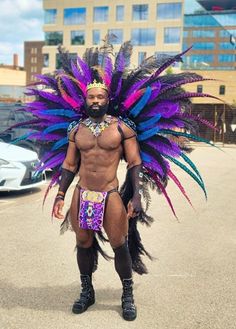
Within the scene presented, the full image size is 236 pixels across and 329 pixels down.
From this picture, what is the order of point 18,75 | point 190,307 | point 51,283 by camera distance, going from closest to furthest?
point 190,307 → point 51,283 → point 18,75

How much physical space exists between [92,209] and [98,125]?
2.27ft

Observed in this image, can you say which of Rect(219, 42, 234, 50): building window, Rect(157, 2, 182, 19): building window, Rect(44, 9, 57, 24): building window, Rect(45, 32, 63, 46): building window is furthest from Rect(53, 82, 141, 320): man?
Rect(219, 42, 234, 50): building window

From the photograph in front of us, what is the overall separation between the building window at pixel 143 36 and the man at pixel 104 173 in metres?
65.1

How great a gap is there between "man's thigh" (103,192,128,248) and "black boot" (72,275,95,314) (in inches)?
20.1

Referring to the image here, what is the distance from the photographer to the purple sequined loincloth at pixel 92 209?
372 cm

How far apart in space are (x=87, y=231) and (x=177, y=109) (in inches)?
51.4

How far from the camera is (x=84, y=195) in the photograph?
3.78 metres

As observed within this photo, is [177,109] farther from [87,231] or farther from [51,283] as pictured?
[51,283]

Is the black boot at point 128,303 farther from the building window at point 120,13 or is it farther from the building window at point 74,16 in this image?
the building window at point 74,16

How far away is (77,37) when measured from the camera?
7162 centimetres

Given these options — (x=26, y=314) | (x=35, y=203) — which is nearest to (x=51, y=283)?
(x=26, y=314)

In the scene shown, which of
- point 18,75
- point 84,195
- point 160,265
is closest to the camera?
point 84,195

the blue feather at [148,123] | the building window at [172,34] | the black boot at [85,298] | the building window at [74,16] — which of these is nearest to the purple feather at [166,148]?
the blue feather at [148,123]

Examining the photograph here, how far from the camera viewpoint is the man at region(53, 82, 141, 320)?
3.72m
